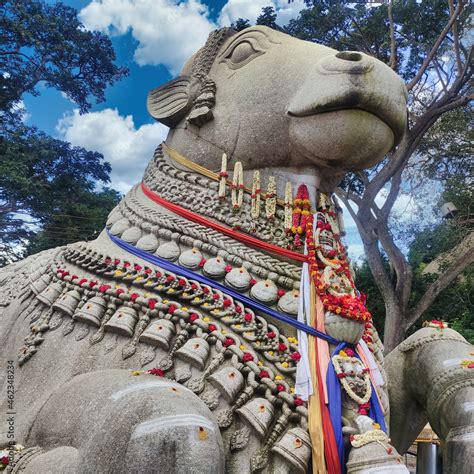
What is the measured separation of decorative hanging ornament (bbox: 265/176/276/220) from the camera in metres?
2.57

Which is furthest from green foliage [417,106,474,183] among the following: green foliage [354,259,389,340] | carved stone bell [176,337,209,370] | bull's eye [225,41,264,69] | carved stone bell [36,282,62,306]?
carved stone bell [176,337,209,370]

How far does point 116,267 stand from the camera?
2.47 m

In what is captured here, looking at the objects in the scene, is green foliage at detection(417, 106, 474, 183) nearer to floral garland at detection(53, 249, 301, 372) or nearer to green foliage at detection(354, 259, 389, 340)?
green foliage at detection(354, 259, 389, 340)

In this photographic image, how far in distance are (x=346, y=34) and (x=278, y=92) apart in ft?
35.9

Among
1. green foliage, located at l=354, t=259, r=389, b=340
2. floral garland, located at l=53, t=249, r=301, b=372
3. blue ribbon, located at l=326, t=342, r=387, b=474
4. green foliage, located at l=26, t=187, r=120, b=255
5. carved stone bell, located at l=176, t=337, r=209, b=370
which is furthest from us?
green foliage, located at l=354, t=259, r=389, b=340

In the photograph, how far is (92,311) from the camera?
235 cm

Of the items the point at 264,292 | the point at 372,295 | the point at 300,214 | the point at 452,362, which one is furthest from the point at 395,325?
the point at 264,292

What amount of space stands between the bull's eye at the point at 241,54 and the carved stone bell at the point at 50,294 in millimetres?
1522

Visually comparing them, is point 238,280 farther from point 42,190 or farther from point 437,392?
point 42,190

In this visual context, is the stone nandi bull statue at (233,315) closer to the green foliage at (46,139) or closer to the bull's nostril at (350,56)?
the bull's nostril at (350,56)

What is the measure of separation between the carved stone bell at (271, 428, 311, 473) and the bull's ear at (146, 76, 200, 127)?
72.3 inches

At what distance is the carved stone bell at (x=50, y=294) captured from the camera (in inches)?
101

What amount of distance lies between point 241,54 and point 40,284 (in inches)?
65.5

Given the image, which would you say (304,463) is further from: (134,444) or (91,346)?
(91,346)
